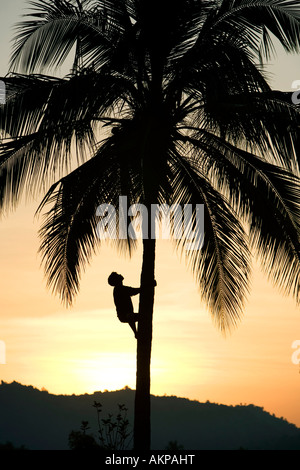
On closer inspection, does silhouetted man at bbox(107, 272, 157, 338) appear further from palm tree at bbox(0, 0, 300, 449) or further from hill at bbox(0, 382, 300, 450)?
hill at bbox(0, 382, 300, 450)

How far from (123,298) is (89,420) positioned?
107359 millimetres

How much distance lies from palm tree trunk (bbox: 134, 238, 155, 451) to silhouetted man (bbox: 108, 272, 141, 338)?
0.16 meters

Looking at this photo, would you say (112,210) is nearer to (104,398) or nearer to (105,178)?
(105,178)

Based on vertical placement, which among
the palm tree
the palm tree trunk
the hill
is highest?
the palm tree

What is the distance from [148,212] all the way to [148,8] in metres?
3.52

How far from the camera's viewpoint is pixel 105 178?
31.1 feet

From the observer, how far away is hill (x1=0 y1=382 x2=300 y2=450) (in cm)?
11988

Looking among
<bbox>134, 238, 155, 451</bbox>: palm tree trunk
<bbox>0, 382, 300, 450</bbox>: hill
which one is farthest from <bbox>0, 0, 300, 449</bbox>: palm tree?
<bbox>0, 382, 300, 450</bbox>: hill

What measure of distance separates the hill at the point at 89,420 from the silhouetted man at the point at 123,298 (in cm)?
8898

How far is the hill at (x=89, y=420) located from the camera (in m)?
120

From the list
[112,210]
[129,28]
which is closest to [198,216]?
[112,210]

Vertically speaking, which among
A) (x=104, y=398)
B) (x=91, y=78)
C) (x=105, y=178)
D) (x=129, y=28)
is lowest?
(x=104, y=398)
